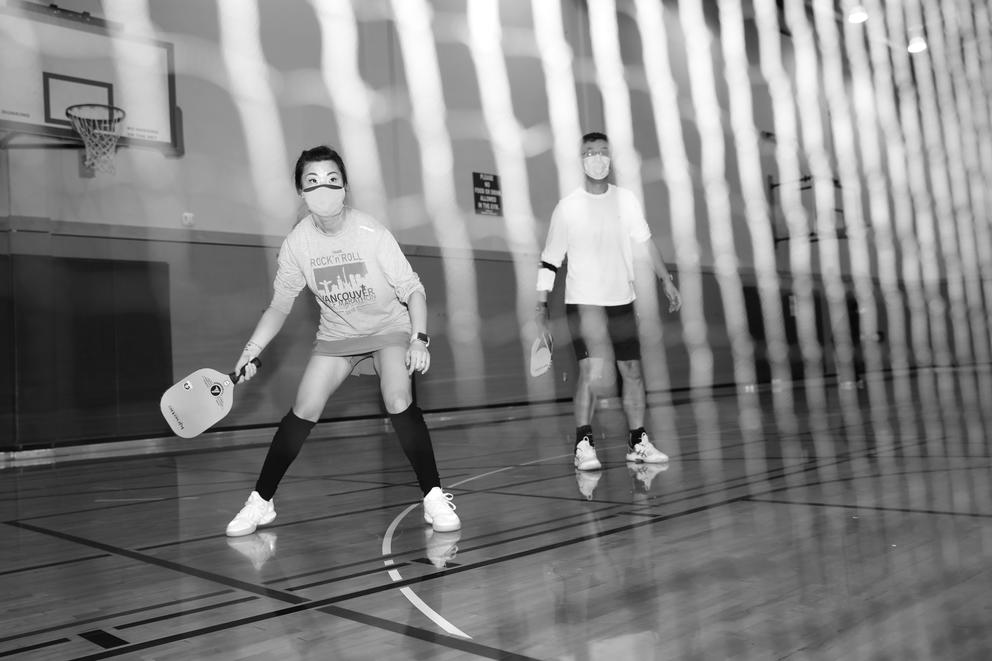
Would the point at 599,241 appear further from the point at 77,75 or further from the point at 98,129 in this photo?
the point at 77,75

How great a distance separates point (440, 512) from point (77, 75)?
18.6ft

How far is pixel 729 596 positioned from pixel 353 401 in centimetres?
670

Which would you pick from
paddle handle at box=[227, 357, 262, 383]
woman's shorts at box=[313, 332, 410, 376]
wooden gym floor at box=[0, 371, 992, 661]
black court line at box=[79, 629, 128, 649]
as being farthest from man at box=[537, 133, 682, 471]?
black court line at box=[79, 629, 128, 649]

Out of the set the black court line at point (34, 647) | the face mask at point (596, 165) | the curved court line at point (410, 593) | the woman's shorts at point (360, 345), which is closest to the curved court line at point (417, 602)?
the curved court line at point (410, 593)

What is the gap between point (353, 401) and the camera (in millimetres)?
8281

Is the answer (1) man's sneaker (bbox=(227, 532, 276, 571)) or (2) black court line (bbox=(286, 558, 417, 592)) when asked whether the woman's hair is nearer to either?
(1) man's sneaker (bbox=(227, 532, 276, 571))

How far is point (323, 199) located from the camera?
2.76m

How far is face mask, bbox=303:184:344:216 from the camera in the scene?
2754 mm

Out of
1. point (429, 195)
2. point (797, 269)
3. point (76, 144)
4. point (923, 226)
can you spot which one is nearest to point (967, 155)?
point (923, 226)

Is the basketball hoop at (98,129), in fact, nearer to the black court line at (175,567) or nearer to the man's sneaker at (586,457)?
the black court line at (175,567)

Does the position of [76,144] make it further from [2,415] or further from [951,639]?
[951,639]

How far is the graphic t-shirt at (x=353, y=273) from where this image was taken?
2.79 meters

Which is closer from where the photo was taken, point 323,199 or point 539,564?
point 539,564

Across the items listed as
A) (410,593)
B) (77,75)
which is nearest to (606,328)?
(410,593)
